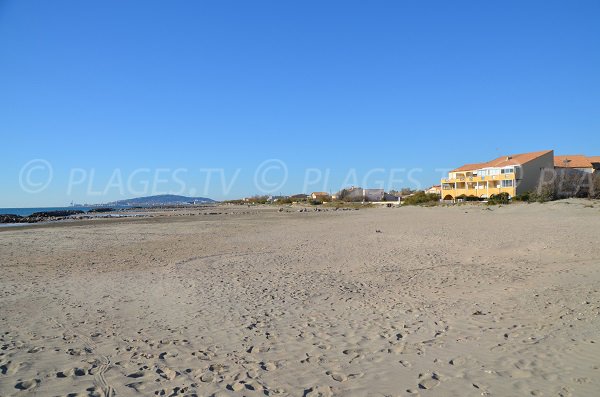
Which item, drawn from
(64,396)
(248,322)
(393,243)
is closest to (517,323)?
(248,322)

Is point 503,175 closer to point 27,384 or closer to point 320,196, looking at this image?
point 27,384

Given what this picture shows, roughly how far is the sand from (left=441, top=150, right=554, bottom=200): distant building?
127ft

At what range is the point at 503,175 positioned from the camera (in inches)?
1913

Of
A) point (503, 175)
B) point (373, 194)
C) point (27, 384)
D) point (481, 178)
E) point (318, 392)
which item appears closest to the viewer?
point (318, 392)

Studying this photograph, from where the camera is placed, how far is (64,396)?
394cm

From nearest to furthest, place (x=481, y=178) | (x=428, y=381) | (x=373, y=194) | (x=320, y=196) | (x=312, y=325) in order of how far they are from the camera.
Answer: (x=428, y=381) → (x=312, y=325) → (x=481, y=178) → (x=373, y=194) → (x=320, y=196)

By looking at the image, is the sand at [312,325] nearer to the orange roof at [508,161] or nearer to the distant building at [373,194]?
the orange roof at [508,161]

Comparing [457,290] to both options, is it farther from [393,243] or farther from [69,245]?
[69,245]

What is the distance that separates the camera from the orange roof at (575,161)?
50156 millimetres

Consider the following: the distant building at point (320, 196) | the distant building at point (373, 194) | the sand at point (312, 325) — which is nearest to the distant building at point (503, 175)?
the sand at point (312, 325)

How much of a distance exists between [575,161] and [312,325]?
58176 mm

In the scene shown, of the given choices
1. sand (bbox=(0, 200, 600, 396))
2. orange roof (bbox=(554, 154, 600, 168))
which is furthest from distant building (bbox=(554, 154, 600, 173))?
sand (bbox=(0, 200, 600, 396))

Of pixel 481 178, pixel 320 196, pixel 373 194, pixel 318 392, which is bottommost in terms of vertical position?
pixel 318 392

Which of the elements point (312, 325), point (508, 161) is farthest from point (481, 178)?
point (312, 325)
